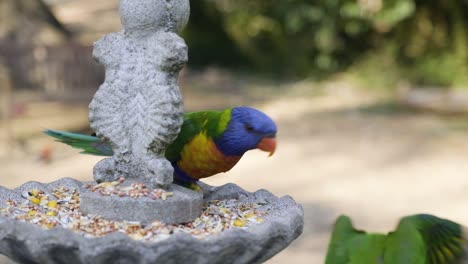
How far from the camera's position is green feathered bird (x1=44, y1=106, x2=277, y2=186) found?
9.21ft

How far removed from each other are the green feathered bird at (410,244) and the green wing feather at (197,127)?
2.25 feet

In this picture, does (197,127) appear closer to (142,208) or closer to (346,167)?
(142,208)

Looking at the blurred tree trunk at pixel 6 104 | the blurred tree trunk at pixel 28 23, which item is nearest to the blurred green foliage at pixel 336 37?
the blurred tree trunk at pixel 28 23

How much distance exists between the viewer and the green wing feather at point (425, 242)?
8.18 feet

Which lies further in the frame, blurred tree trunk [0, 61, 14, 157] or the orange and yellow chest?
blurred tree trunk [0, 61, 14, 157]

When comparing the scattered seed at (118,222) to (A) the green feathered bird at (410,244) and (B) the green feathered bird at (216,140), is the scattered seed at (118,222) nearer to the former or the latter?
(B) the green feathered bird at (216,140)

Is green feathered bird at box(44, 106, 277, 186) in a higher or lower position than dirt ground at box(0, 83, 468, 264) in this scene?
higher

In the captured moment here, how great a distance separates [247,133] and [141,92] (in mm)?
444

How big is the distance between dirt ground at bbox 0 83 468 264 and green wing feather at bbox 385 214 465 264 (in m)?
2.88

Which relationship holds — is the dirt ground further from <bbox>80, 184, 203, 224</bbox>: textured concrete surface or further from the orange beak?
<bbox>80, 184, 203, 224</bbox>: textured concrete surface

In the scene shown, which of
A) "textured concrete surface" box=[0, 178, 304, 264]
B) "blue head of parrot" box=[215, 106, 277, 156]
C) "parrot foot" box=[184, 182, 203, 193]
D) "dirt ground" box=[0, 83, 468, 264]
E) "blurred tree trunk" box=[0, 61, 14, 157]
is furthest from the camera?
"blurred tree trunk" box=[0, 61, 14, 157]

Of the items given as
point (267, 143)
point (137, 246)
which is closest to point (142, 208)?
point (137, 246)

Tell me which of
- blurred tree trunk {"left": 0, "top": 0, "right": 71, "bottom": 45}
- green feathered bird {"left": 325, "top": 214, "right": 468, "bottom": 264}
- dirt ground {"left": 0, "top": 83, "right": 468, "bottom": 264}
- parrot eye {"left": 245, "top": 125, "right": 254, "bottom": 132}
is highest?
blurred tree trunk {"left": 0, "top": 0, "right": 71, "bottom": 45}

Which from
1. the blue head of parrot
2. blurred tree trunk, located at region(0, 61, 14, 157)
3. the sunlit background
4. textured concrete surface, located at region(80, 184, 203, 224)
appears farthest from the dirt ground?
textured concrete surface, located at region(80, 184, 203, 224)
